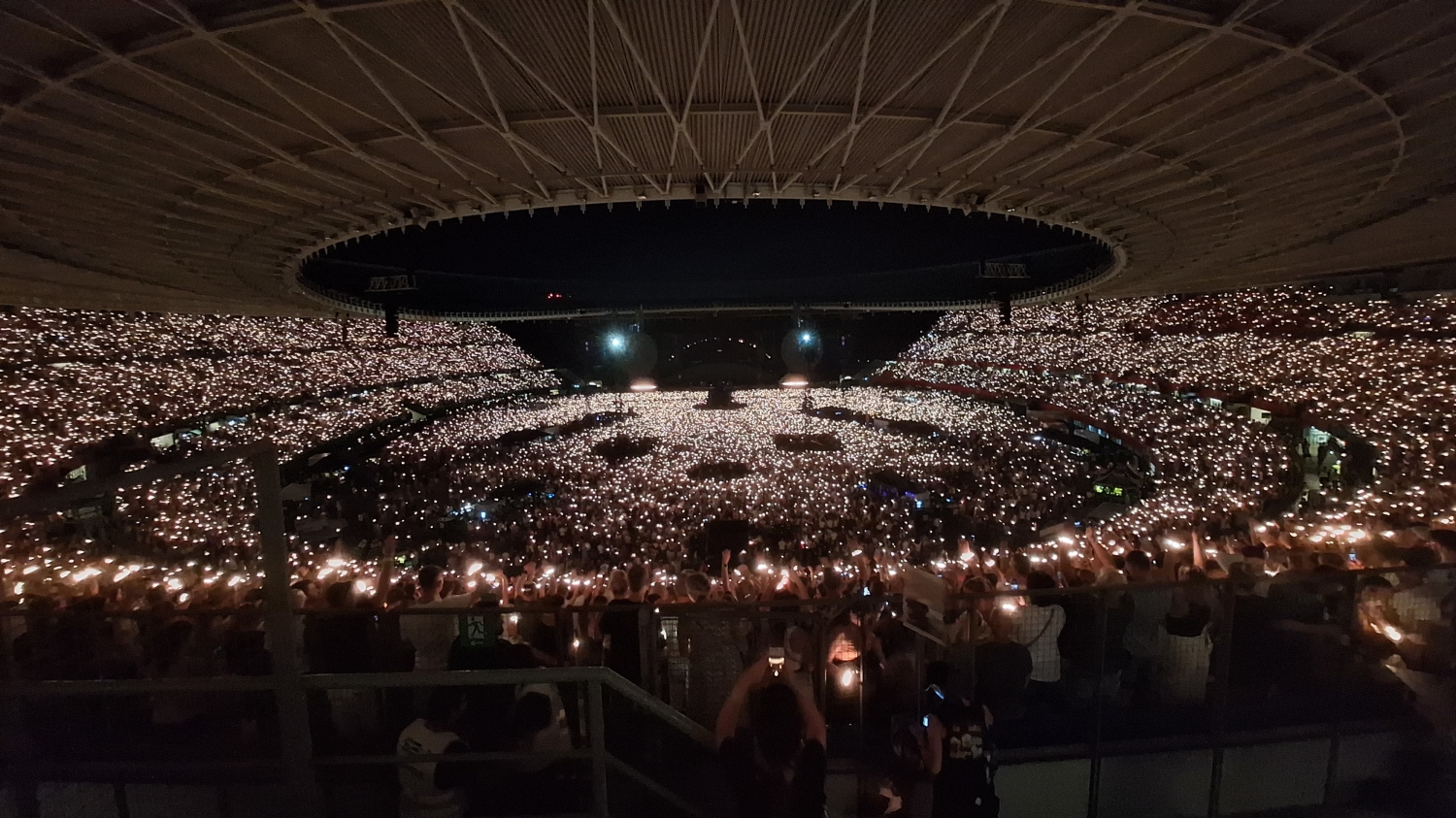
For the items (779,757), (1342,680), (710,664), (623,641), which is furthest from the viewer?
(623,641)

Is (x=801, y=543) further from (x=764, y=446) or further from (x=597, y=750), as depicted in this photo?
(x=764, y=446)

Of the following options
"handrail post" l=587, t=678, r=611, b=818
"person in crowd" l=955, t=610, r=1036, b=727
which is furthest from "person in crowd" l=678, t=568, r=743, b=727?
"person in crowd" l=955, t=610, r=1036, b=727

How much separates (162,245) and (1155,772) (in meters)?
16.9

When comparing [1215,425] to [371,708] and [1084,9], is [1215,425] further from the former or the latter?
[371,708]

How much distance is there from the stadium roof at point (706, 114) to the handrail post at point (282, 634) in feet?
12.8

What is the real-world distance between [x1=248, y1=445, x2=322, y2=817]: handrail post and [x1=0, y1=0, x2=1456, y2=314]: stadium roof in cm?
390

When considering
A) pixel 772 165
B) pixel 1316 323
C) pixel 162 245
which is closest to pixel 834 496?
pixel 772 165

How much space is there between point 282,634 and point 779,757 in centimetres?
246

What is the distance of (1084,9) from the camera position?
5.80 meters

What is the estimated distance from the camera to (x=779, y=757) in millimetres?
3154

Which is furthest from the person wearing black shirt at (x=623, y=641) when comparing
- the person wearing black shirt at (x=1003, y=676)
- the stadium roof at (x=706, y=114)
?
the stadium roof at (x=706, y=114)

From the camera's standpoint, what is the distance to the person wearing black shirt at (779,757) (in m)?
3.15

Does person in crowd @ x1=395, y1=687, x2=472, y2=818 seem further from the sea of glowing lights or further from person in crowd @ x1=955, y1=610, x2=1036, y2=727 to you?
person in crowd @ x1=955, y1=610, x2=1036, y2=727

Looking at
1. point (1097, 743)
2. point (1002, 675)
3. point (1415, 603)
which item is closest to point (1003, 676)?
point (1002, 675)
